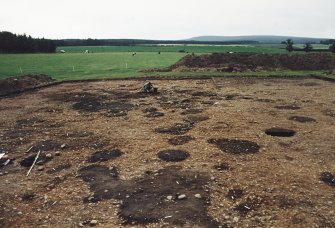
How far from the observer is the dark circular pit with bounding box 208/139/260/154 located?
1145cm

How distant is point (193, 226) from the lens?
23.3 ft

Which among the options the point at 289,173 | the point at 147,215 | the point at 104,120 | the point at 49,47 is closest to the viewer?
the point at 147,215

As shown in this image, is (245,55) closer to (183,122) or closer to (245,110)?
(245,110)

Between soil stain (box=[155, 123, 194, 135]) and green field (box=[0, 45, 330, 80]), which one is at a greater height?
green field (box=[0, 45, 330, 80])

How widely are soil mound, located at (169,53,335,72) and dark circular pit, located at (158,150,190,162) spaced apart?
26960mm

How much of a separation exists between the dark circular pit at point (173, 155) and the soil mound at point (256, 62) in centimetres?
2696

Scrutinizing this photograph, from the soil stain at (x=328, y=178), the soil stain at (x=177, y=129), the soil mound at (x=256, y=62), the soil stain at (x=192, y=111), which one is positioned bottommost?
the soil stain at (x=328, y=178)

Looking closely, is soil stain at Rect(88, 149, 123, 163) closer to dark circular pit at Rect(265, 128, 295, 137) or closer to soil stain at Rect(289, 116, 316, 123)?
dark circular pit at Rect(265, 128, 295, 137)

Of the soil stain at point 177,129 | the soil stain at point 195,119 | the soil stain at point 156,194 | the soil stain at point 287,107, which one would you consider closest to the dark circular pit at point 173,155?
the soil stain at point 156,194

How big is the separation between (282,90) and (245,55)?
Result: 18.6 metres

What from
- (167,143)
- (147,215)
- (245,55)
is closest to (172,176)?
(147,215)

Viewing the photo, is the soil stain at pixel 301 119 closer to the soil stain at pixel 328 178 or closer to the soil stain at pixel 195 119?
the soil stain at pixel 195 119

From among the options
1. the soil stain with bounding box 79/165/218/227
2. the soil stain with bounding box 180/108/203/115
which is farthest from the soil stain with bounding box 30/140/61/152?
the soil stain with bounding box 180/108/203/115

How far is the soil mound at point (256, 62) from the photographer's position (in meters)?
38.6
